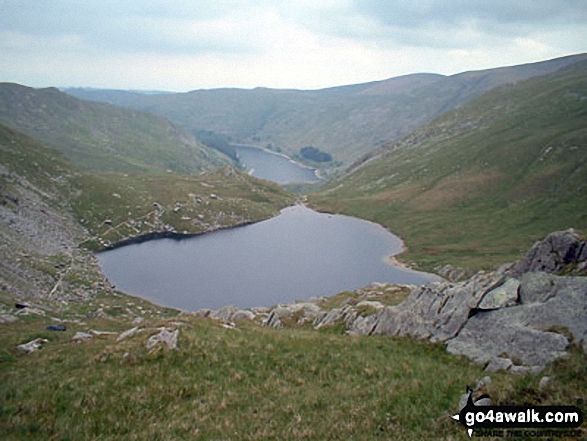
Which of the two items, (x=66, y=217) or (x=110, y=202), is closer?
(x=66, y=217)

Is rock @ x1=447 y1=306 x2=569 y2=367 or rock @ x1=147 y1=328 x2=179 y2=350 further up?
rock @ x1=447 y1=306 x2=569 y2=367

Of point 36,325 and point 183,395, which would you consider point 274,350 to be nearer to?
point 183,395

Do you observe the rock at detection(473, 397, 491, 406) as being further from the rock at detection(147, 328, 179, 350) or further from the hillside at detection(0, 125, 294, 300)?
the hillside at detection(0, 125, 294, 300)

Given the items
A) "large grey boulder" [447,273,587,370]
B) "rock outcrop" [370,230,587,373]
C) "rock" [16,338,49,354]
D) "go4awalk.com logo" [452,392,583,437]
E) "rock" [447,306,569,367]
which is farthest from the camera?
"rock" [16,338,49,354]

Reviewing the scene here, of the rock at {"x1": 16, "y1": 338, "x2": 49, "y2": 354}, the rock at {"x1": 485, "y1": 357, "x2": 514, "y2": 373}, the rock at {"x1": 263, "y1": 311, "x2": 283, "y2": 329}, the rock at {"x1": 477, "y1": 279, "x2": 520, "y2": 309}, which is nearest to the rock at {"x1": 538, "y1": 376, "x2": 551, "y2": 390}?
the rock at {"x1": 485, "y1": 357, "x2": 514, "y2": 373}

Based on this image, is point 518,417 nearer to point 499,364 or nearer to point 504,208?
point 499,364

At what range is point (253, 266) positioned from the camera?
139 m

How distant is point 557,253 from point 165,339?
1348 inches

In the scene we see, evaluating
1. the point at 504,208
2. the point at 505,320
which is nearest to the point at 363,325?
the point at 505,320

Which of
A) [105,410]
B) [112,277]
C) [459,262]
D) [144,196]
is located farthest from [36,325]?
[144,196]

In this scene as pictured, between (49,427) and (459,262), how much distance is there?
12505cm

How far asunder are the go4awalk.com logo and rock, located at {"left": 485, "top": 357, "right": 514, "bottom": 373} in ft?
24.5

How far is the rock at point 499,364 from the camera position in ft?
64.9

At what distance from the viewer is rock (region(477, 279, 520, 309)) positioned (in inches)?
968
